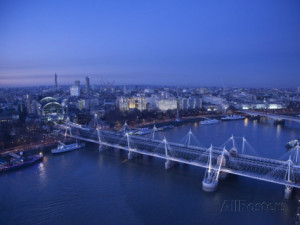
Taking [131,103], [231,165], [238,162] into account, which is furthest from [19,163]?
[131,103]

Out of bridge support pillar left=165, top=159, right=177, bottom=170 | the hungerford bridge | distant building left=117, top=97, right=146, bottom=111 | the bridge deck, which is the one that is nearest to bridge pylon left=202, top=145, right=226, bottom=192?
the hungerford bridge

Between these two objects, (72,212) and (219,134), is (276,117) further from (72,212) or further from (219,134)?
(72,212)

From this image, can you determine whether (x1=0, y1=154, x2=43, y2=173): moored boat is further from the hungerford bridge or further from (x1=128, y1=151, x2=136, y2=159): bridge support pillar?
the hungerford bridge

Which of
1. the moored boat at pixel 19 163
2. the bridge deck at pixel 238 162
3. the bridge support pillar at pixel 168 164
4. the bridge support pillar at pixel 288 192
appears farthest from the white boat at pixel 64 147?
the bridge support pillar at pixel 288 192

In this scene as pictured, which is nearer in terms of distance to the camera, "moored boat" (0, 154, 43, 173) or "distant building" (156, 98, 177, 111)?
"moored boat" (0, 154, 43, 173)

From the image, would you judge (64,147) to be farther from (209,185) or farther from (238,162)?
(238,162)

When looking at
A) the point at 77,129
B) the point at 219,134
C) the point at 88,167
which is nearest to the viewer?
the point at 88,167

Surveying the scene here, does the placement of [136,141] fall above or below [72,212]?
above

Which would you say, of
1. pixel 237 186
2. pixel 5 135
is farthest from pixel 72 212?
pixel 5 135
